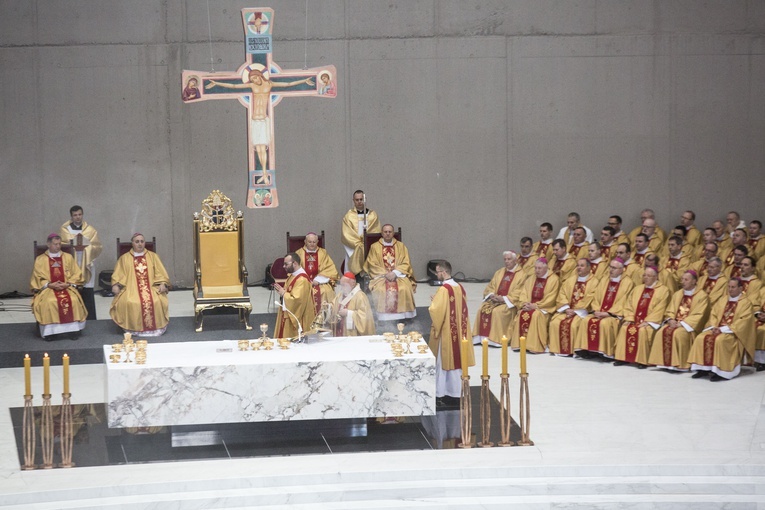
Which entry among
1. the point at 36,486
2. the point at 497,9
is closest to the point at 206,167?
the point at 497,9

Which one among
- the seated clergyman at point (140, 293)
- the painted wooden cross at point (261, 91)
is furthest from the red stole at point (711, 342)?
the seated clergyman at point (140, 293)

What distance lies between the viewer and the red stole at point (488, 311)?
1326 cm

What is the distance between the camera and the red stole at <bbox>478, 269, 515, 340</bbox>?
13258 millimetres

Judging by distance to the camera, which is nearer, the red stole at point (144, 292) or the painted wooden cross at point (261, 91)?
the painted wooden cross at point (261, 91)

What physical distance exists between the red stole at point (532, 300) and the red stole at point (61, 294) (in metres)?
5.14

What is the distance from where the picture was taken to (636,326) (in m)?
12.1

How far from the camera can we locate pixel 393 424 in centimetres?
993

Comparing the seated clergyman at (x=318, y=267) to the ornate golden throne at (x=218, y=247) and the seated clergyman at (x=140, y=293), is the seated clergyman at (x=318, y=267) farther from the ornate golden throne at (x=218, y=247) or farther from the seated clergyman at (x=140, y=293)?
the seated clergyman at (x=140, y=293)

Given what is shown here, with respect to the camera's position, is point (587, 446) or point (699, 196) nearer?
point (587, 446)

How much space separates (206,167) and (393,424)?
8160 millimetres

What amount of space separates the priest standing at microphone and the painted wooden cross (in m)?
1.66

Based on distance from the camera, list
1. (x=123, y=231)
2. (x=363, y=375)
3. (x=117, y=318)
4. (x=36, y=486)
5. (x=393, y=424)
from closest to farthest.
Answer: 1. (x=36, y=486)
2. (x=363, y=375)
3. (x=393, y=424)
4. (x=117, y=318)
5. (x=123, y=231)

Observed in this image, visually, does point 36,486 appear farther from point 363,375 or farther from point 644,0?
point 644,0

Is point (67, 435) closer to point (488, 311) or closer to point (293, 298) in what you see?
point (293, 298)
